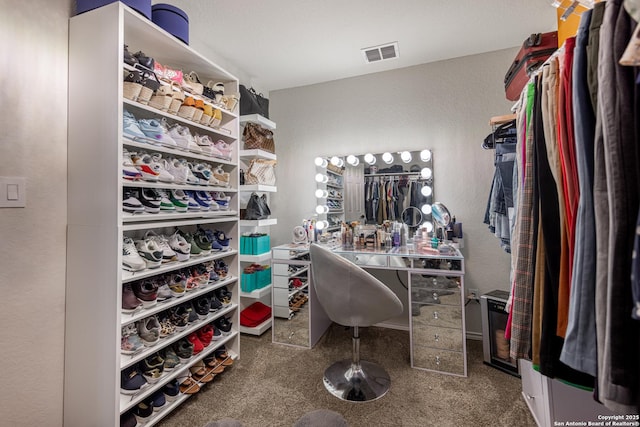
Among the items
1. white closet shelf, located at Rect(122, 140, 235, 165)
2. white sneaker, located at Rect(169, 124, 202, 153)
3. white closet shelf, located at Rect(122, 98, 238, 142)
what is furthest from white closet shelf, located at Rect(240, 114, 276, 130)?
white sneaker, located at Rect(169, 124, 202, 153)

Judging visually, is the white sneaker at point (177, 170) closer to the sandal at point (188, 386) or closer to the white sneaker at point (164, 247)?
the white sneaker at point (164, 247)

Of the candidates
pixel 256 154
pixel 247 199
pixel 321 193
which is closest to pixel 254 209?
pixel 247 199

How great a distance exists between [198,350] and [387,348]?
1.43 metres

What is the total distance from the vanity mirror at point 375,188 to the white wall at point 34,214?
6.71ft

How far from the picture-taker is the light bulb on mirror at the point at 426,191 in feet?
8.66

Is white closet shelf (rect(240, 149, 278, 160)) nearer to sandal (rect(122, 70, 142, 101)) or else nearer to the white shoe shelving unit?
the white shoe shelving unit

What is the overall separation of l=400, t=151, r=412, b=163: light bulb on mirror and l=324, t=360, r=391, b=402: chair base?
1772 millimetres

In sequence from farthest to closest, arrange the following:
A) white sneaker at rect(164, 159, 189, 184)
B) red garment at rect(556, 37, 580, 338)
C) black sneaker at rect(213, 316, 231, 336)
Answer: black sneaker at rect(213, 316, 231, 336) < white sneaker at rect(164, 159, 189, 184) < red garment at rect(556, 37, 580, 338)

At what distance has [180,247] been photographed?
5.48ft

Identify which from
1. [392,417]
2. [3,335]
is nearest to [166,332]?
[3,335]

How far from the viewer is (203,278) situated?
184cm

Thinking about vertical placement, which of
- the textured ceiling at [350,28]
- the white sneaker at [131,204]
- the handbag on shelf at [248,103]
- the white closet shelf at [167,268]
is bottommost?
the white closet shelf at [167,268]

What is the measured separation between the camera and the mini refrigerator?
1958 millimetres

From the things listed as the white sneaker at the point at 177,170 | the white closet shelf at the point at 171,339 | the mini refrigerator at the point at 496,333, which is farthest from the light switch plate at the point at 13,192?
the mini refrigerator at the point at 496,333
